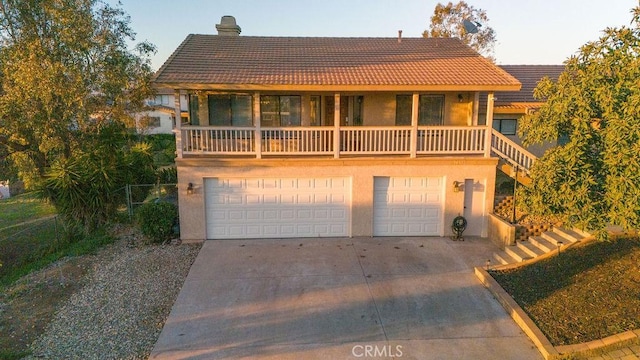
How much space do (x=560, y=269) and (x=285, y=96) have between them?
31.7 feet

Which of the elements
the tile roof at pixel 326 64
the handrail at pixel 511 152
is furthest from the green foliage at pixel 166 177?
the handrail at pixel 511 152

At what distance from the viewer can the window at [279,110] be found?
573 inches

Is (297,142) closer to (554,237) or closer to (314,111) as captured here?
(314,111)

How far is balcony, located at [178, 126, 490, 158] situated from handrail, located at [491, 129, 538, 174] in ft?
1.61

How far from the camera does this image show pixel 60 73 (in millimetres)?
11672

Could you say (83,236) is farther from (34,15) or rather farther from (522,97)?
(522,97)

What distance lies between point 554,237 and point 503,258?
57.8 inches

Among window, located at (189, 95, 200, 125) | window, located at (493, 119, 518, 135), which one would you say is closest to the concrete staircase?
window, located at (493, 119, 518, 135)

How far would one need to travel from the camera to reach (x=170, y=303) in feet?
28.6

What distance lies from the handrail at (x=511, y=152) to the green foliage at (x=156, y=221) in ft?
33.5

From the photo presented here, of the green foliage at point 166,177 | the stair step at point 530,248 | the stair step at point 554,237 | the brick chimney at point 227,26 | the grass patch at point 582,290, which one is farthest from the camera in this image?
the brick chimney at point 227,26

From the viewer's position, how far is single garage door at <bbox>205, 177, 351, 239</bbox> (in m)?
12.6

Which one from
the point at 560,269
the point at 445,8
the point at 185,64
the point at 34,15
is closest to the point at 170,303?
the point at 185,64

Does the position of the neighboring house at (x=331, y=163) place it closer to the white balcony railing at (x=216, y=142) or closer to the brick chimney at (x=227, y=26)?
the white balcony railing at (x=216, y=142)
